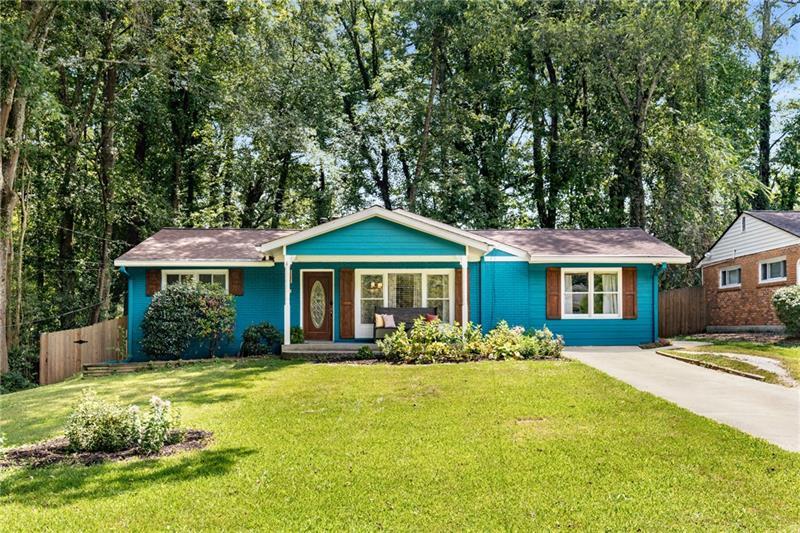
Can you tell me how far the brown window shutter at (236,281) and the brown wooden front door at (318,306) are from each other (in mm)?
1664

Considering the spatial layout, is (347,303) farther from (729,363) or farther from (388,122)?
(388,122)

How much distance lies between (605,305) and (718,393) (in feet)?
24.1

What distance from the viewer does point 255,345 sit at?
14.0 m

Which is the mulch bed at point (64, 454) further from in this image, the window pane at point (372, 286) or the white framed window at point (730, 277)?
the white framed window at point (730, 277)

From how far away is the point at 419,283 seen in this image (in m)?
15.1

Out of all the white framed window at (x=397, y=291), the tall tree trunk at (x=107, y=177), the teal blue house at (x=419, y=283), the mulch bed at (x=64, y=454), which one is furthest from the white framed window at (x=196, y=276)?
the mulch bed at (x=64, y=454)

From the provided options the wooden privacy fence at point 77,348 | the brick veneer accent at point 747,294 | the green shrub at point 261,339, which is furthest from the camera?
the brick veneer accent at point 747,294

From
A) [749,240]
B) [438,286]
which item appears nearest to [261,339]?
[438,286]

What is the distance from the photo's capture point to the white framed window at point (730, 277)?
19.7m

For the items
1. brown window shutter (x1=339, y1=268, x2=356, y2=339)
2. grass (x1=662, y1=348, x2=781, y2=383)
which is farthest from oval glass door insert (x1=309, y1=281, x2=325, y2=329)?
grass (x1=662, y1=348, x2=781, y2=383)

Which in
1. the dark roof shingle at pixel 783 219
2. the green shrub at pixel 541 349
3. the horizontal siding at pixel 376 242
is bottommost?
the green shrub at pixel 541 349

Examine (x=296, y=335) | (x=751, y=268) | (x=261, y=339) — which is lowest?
(x=261, y=339)

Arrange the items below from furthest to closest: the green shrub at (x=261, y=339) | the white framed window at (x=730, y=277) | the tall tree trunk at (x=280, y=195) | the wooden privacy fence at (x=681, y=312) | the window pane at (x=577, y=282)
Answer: the tall tree trunk at (x=280, y=195) < the wooden privacy fence at (x=681, y=312) < the white framed window at (x=730, y=277) < the window pane at (x=577, y=282) < the green shrub at (x=261, y=339)

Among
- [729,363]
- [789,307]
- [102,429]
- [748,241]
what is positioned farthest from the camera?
[748,241]
